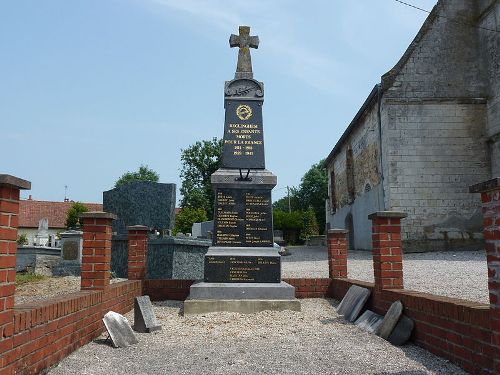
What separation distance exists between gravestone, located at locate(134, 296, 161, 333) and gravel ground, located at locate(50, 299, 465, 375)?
120 millimetres

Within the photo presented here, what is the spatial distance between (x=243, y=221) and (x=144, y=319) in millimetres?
2515

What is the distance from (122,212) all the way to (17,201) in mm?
8026

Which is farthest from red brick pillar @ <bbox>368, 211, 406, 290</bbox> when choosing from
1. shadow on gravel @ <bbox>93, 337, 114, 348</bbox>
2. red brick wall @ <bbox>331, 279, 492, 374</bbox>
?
shadow on gravel @ <bbox>93, 337, 114, 348</bbox>

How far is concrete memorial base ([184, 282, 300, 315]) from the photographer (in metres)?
6.15

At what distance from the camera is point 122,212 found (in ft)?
35.2

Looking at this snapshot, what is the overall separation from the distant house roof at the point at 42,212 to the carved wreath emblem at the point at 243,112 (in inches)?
1748

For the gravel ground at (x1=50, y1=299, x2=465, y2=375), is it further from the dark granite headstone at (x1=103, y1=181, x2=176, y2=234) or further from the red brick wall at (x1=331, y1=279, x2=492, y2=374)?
the dark granite headstone at (x1=103, y1=181, x2=176, y2=234)

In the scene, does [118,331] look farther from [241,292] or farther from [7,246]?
[241,292]

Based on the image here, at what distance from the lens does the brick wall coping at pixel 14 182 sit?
2627 millimetres

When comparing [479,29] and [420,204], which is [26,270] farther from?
[479,29]

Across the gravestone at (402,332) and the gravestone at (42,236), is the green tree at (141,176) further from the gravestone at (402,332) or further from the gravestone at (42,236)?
the gravestone at (402,332)

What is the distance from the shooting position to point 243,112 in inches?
297

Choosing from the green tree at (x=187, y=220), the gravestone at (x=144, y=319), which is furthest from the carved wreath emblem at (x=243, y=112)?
the green tree at (x=187, y=220)

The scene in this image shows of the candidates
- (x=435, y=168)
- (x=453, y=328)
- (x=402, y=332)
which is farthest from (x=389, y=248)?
(x=435, y=168)
